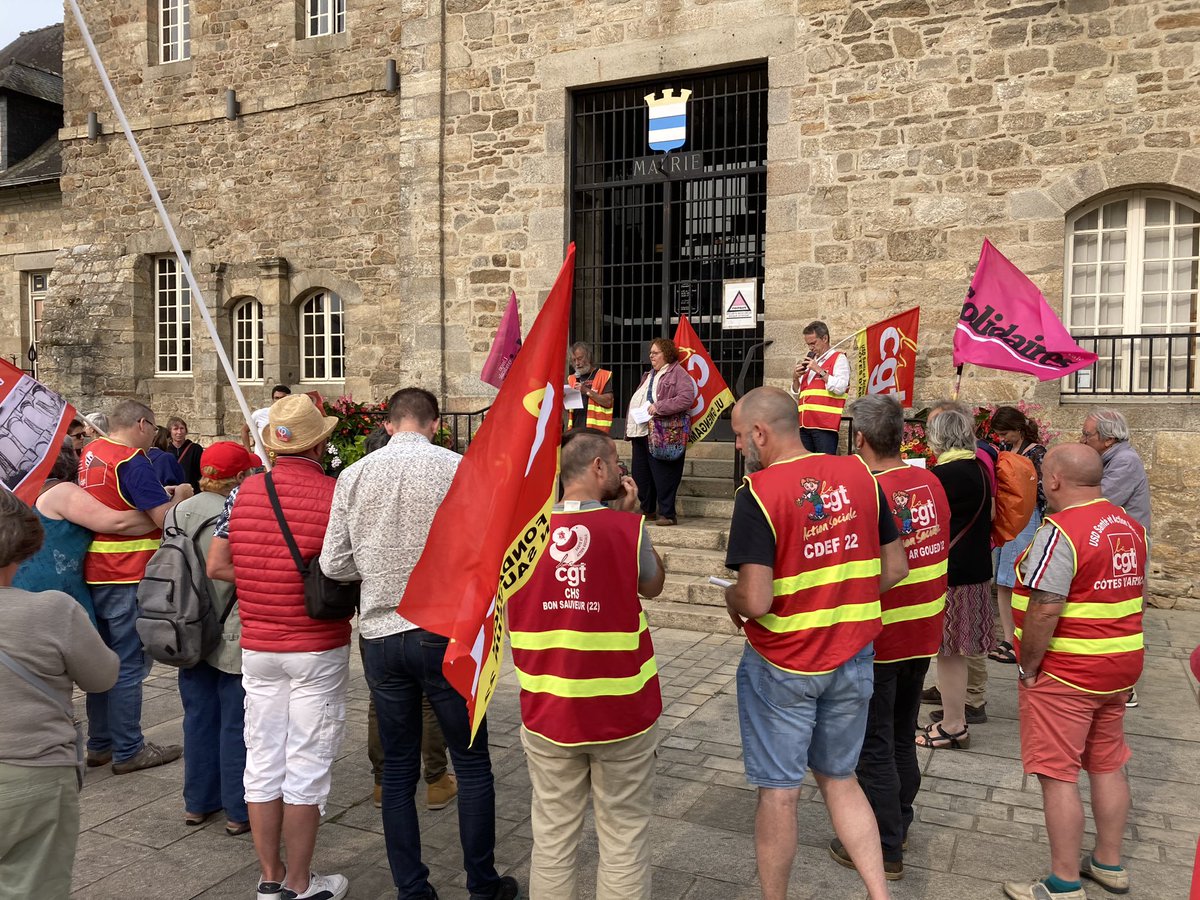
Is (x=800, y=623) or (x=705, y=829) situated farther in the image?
(x=705, y=829)

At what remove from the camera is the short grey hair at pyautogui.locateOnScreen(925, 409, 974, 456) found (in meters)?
4.66

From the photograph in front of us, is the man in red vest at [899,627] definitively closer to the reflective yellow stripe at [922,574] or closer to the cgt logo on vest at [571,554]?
the reflective yellow stripe at [922,574]

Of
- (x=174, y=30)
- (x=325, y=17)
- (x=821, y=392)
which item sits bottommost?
(x=821, y=392)

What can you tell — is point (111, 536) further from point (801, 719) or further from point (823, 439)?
point (823, 439)

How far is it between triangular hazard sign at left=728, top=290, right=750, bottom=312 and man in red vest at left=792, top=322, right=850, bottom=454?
1.73 m

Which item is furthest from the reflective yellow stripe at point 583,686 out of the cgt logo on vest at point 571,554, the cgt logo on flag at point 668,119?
the cgt logo on flag at point 668,119

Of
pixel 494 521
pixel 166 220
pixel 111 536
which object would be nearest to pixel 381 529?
pixel 494 521

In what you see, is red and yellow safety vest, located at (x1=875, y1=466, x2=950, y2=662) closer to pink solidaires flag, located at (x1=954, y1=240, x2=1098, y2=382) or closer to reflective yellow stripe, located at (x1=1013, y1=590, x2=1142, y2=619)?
reflective yellow stripe, located at (x1=1013, y1=590, x2=1142, y2=619)

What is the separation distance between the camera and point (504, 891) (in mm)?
3516

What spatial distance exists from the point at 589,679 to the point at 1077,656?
192cm

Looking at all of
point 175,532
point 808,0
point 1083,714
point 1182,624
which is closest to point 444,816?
point 175,532

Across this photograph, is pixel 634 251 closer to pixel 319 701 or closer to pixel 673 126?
pixel 673 126

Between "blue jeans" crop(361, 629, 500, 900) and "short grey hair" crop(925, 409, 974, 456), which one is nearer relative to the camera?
"blue jeans" crop(361, 629, 500, 900)

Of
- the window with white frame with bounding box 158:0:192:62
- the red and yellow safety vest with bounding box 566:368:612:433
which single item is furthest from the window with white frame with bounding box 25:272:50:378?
the red and yellow safety vest with bounding box 566:368:612:433
